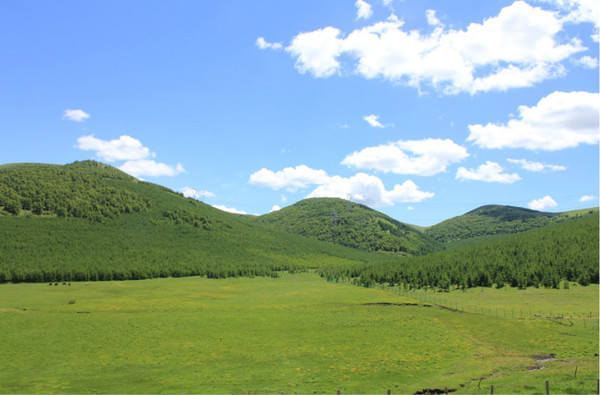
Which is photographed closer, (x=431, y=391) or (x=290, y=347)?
(x=431, y=391)

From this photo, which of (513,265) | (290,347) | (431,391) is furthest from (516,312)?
(431,391)

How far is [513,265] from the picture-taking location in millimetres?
138750

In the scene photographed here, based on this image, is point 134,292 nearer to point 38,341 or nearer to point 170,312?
point 170,312

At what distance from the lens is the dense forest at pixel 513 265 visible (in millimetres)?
124688

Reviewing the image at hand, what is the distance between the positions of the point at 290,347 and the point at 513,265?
109326 millimetres

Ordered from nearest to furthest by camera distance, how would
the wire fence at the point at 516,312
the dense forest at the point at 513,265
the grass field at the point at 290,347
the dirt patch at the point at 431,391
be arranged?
the dirt patch at the point at 431,391 < the grass field at the point at 290,347 < the wire fence at the point at 516,312 < the dense forest at the point at 513,265

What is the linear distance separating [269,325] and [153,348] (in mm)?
22846

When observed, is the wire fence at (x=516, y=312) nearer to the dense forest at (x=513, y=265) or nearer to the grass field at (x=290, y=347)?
the grass field at (x=290, y=347)

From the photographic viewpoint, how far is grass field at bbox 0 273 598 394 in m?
42.8

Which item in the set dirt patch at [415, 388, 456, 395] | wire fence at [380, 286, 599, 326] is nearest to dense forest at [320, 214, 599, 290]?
wire fence at [380, 286, 599, 326]

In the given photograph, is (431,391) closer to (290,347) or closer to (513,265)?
(290,347)

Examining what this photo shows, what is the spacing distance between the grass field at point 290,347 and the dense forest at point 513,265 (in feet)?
61.9

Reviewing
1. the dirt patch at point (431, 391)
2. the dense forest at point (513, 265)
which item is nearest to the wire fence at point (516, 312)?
the dense forest at point (513, 265)

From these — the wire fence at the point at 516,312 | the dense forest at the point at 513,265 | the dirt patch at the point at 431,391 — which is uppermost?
the dense forest at the point at 513,265
